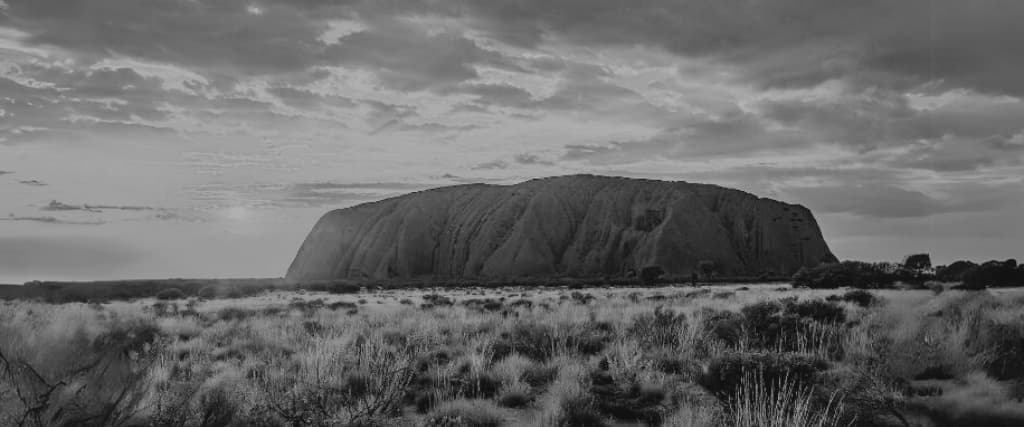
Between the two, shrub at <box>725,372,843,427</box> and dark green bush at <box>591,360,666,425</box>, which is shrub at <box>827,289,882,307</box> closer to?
shrub at <box>725,372,843,427</box>

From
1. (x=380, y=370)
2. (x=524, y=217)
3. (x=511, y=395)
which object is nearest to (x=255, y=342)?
(x=380, y=370)

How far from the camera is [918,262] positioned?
64.1 metres

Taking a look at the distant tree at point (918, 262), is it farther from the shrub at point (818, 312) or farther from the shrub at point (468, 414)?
the shrub at point (468, 414)

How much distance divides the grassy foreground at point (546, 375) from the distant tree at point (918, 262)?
4960 centimetres

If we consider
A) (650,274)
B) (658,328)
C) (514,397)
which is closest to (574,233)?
(650,274)

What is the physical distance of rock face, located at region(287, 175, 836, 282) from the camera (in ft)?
370

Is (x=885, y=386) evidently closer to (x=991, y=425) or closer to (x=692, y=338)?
(x=991, y=425)

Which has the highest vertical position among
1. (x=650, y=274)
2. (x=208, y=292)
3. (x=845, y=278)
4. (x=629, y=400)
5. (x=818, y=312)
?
(x=650, y=274)

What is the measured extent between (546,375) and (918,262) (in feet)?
210

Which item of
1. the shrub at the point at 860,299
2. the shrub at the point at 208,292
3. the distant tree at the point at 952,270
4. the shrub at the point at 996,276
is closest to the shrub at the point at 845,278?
the distant tree at the point at 952,270

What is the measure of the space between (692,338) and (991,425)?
589 cm

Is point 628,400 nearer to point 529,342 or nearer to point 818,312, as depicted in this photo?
point 529,342

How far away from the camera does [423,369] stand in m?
Answer: 12.2

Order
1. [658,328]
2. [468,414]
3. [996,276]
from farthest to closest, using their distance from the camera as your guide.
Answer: [996,276], [658,328], [468,414]
